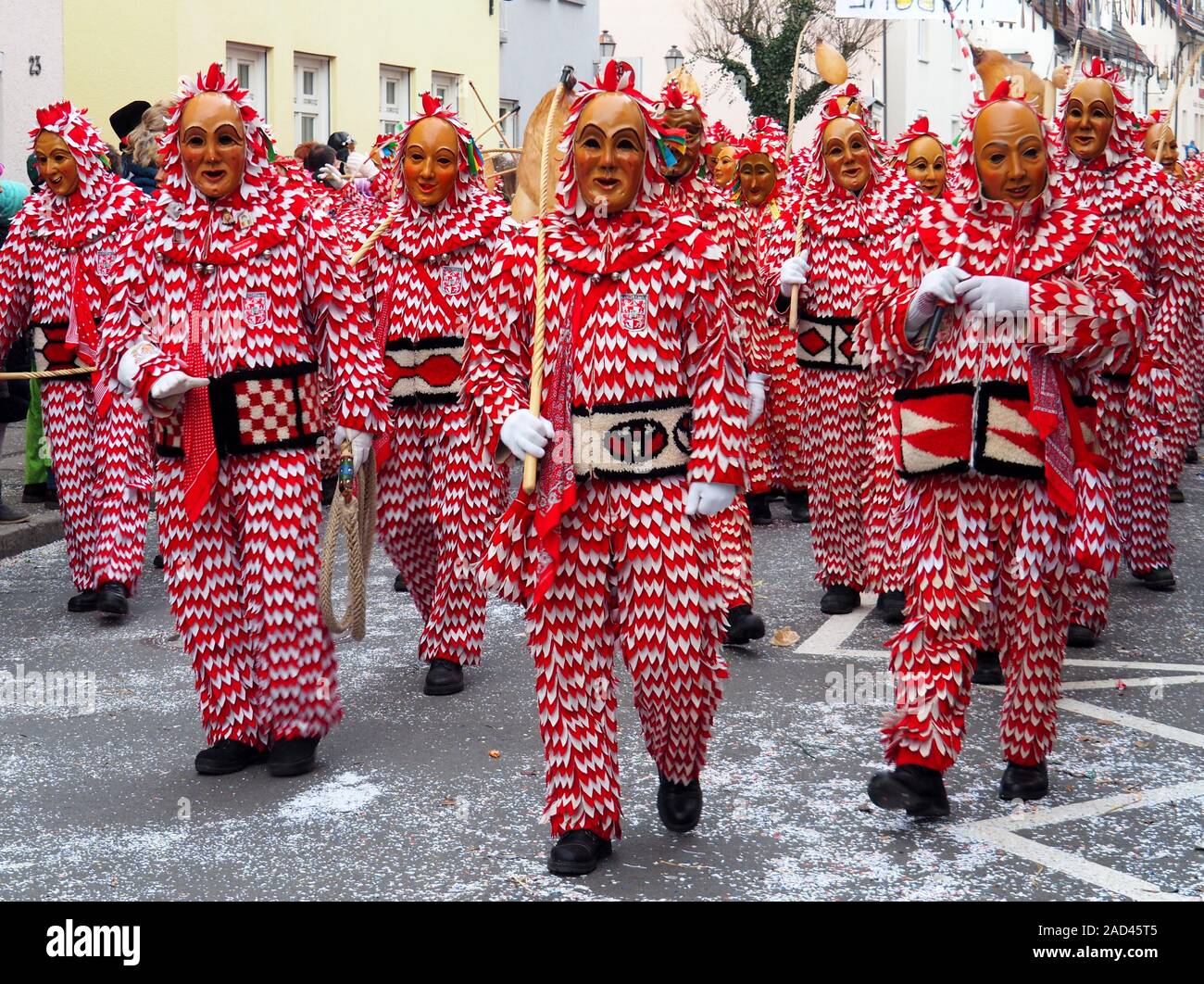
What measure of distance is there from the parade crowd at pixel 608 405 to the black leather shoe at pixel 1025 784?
2cm

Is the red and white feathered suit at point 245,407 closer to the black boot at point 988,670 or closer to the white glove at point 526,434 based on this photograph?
the white glove at point 526,434

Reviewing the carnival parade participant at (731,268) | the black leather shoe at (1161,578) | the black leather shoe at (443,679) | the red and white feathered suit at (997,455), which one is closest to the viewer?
the red and white feathered suit at (997,455)

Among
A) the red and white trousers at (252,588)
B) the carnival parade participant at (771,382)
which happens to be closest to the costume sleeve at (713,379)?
the red and white trousers at (252,588)

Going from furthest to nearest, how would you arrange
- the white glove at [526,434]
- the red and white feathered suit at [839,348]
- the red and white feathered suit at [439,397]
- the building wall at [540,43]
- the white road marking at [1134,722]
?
1. the building wall at [540,43]
2. the red and white feathered suit at [839,348]
3. the red and white feathered suit at [439,397]
4. the white road marking at [1134,722]
5. the white glove at [526,434]

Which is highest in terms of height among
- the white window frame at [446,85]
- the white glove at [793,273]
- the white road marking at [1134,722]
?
the white window frame at [446,85]

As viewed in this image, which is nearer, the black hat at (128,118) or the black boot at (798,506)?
the black boot at (798,506)

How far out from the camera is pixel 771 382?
421 inches

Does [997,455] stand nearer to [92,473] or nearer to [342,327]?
[342,327]

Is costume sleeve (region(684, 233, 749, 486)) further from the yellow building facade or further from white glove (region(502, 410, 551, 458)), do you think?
the yellow building facade

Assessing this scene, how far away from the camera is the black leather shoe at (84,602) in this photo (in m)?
8.09

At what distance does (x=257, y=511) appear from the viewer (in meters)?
5.31

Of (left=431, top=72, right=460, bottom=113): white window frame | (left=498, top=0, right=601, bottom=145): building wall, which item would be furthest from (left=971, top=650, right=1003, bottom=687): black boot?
Result: (left=498, top=0, right=601, bottom=145): building wall

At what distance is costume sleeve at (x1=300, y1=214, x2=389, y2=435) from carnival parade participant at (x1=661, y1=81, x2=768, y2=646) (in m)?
1.72

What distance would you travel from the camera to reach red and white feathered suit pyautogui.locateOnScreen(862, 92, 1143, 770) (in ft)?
15.7
